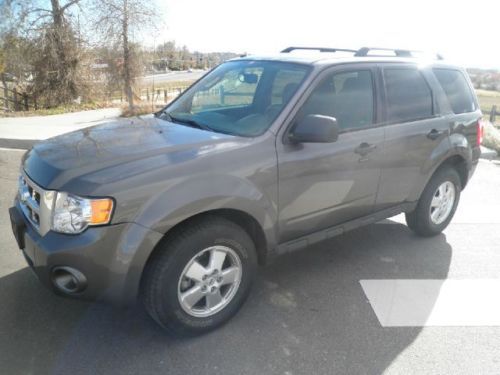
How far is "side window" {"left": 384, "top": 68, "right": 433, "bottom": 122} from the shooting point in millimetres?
3676

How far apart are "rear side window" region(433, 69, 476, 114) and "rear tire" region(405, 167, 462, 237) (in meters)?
0.65

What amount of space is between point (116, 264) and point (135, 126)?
136 centimetres

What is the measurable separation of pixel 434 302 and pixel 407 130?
1476 millimetres

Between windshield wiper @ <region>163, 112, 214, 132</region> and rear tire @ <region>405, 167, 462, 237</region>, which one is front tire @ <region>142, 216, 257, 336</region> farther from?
rear tire @ <region>405, 167, 462, 237</region>

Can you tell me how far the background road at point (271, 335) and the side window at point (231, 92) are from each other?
153 cm

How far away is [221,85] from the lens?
150 inches

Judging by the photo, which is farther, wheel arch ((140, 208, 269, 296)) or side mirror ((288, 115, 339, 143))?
side mirror ((288, 115, 339, 143))

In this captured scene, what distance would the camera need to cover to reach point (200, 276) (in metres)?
2.75

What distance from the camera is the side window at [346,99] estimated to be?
3.20 metres

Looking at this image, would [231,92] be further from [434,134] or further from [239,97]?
[434,134]

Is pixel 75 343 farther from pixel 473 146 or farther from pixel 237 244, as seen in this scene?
pixel 473 146

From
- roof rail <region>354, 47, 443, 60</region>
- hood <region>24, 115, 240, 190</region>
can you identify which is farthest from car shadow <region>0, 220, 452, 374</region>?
roof rail <region>354, 47, 443, 60</region>

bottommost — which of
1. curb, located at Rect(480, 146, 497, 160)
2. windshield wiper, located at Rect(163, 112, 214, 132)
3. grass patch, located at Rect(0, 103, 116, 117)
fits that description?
curb, located at Rect(480, 146, 497, 160)

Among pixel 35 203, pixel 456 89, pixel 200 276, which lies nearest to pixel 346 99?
pixel 456 89
